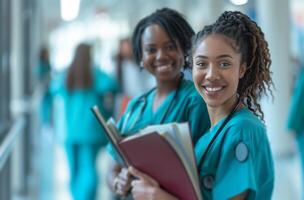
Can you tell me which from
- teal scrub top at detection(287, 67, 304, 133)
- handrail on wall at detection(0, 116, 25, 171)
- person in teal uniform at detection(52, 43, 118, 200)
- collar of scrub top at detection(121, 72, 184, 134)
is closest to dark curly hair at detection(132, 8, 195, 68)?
collar of scrub top at detection(121, 72, 184, 134)

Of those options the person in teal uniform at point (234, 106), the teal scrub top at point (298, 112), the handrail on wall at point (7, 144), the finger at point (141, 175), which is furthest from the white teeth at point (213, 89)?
the teal scrub top at point (298, 112)

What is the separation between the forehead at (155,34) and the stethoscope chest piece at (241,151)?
1.63 ft

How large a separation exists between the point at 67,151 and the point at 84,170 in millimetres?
204

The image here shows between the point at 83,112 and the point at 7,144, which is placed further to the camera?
the point at 83,112

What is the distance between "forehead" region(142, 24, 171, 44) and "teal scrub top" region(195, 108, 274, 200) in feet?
1.40

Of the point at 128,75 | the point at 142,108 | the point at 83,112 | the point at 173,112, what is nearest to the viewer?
the point at 173,112

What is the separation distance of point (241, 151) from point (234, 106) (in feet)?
0.43

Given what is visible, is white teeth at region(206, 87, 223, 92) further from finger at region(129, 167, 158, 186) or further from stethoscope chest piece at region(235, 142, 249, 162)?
finger at region(129, 167, 158, 186)

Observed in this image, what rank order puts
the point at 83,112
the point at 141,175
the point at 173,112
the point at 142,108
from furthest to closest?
the point at 83,112 → the point at 142,108 → the point at 173,112 → the point at 141,175

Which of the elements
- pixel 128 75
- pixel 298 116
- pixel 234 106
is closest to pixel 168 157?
pixel 234 106

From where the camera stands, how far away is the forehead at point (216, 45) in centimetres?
117

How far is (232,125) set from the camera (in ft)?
3.84

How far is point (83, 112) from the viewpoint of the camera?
3.92m

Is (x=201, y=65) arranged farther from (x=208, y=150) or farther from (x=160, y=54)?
(x=160, y=54)
